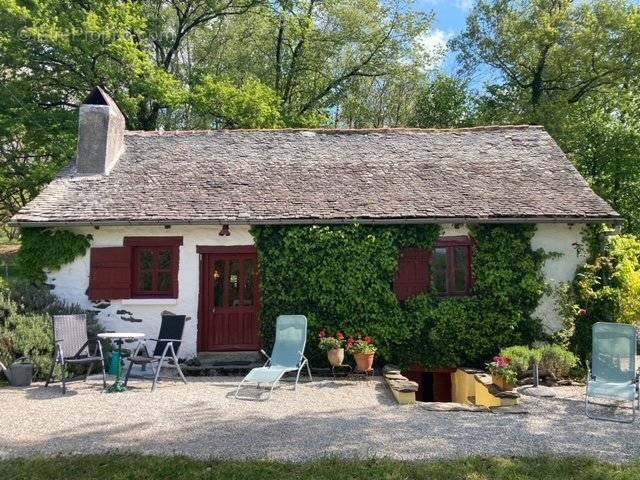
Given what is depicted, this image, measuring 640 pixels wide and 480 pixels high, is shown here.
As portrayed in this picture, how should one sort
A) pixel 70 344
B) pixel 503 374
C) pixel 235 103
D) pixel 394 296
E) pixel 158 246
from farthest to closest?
pixel 235 103, pixel 158 246, pixel 394 296, pixel 70 344, pixel 503 374

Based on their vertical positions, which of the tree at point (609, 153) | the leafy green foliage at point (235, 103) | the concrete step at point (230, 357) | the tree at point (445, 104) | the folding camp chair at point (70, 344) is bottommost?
the concrete step at point (230, 357)

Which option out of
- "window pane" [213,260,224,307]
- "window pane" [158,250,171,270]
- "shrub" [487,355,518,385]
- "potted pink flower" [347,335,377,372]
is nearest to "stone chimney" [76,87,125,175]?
"window pane" [158,250,171,270]

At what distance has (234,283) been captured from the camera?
36.2ft

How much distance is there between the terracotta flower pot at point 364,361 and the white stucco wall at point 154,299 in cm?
325

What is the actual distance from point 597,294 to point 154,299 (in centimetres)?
890

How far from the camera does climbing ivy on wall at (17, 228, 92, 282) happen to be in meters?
10.4

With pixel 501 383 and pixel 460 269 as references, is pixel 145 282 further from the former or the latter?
pixel 501 383

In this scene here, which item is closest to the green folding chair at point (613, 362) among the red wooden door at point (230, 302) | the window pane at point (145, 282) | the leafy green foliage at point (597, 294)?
the leafy green foliage at point (597, 294)

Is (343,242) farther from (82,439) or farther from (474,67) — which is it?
(474,67)

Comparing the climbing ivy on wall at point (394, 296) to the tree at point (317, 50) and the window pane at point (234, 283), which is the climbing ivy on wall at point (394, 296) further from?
the tree at point (317, 50)

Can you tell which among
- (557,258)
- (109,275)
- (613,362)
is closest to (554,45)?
(557,258)

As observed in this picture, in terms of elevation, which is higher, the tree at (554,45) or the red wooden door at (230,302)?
→ the tree at (554,45)

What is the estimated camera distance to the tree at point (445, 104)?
85.8 feet

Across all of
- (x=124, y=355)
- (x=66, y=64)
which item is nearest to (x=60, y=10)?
(x=66, y=64)
